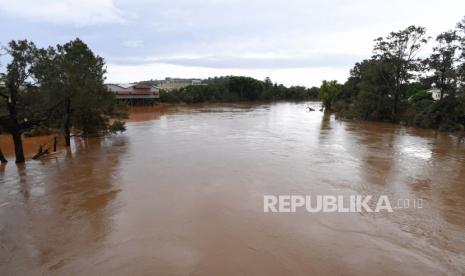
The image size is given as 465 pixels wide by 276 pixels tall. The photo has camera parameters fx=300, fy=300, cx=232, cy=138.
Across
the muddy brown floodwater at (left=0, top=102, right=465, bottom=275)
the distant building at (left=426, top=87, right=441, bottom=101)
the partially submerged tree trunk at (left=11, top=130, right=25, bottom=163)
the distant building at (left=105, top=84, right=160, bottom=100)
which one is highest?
the distant building at (left=105, top=84, right=160, bottom=100)

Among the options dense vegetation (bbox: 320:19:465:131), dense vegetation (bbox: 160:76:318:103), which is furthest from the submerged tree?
dense vegetation (bbox: 160:76:318:103)

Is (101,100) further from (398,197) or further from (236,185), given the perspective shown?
(398,197)

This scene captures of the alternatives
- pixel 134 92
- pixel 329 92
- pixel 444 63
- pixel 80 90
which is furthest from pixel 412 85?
pixel 134 92

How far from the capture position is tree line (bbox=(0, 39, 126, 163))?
41.9ft

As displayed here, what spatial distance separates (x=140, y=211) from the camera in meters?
8.37

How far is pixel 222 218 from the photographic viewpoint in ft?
26.0

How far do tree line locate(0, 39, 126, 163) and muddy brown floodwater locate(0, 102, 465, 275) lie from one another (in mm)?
2346

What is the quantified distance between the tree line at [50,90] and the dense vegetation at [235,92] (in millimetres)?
48336

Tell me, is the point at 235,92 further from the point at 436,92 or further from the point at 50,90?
the point at 50,90

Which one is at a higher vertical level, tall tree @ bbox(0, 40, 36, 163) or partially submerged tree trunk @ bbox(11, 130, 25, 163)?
tall tree @ bbox(0, 40, 36, 163)

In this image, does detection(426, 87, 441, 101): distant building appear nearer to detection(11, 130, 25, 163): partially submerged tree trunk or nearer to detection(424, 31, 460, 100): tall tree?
detection(424, 31, 460, 100): tall tree

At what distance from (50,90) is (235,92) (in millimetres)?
70326

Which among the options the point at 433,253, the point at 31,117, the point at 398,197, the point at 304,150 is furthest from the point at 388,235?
the point at 31,117

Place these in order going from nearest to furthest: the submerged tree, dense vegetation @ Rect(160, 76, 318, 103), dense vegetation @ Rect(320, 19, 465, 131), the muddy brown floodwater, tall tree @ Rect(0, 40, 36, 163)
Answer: the muddy brown floodwater < tall tree @ Rect(0, 40, 36, 163) < the submerged tree < dense vegetation @ Rect(320, 19, 465, 131) < dense vegetation @ Rect(160, 76, 318, 103)
